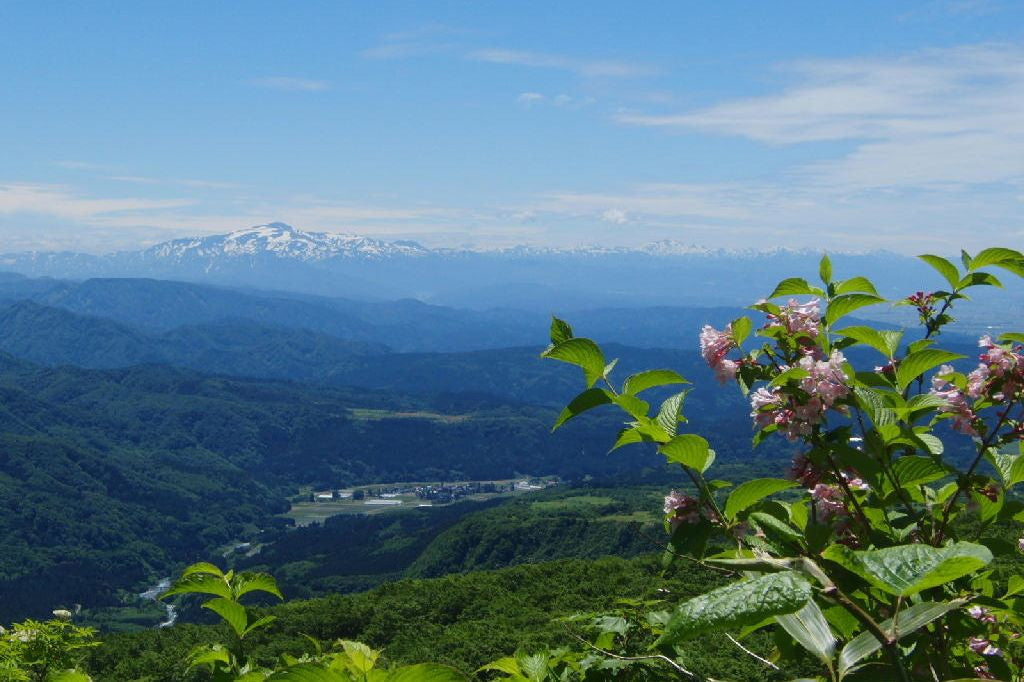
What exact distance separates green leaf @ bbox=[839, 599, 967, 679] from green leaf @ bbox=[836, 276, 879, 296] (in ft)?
5.22

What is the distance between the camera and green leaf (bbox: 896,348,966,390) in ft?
8.30

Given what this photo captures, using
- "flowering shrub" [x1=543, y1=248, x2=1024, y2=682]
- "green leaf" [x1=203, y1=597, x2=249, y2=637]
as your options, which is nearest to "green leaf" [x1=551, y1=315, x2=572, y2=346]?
"flowering shrub" [x1=543, y1=248, x2=1024, y2=682]

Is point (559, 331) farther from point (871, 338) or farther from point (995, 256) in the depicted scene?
point (995, 256)

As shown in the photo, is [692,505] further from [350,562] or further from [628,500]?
[350,562]

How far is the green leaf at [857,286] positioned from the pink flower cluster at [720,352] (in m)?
0.42

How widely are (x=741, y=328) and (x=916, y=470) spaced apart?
84cm

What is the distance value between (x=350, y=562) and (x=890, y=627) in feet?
608

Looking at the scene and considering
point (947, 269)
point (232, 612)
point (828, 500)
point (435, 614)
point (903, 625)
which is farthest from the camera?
point (435, 614)

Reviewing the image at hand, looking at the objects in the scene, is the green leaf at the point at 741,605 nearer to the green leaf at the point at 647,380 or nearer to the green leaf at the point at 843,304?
the green leaf at the point at 647,380

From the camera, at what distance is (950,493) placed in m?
2.73

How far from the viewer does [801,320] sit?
2.79m

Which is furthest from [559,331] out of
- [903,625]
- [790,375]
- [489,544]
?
[489,544]

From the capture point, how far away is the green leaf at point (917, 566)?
1029mm

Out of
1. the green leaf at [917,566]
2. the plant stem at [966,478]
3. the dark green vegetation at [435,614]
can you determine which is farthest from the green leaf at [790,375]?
the dark green vegetation at [435,614]
